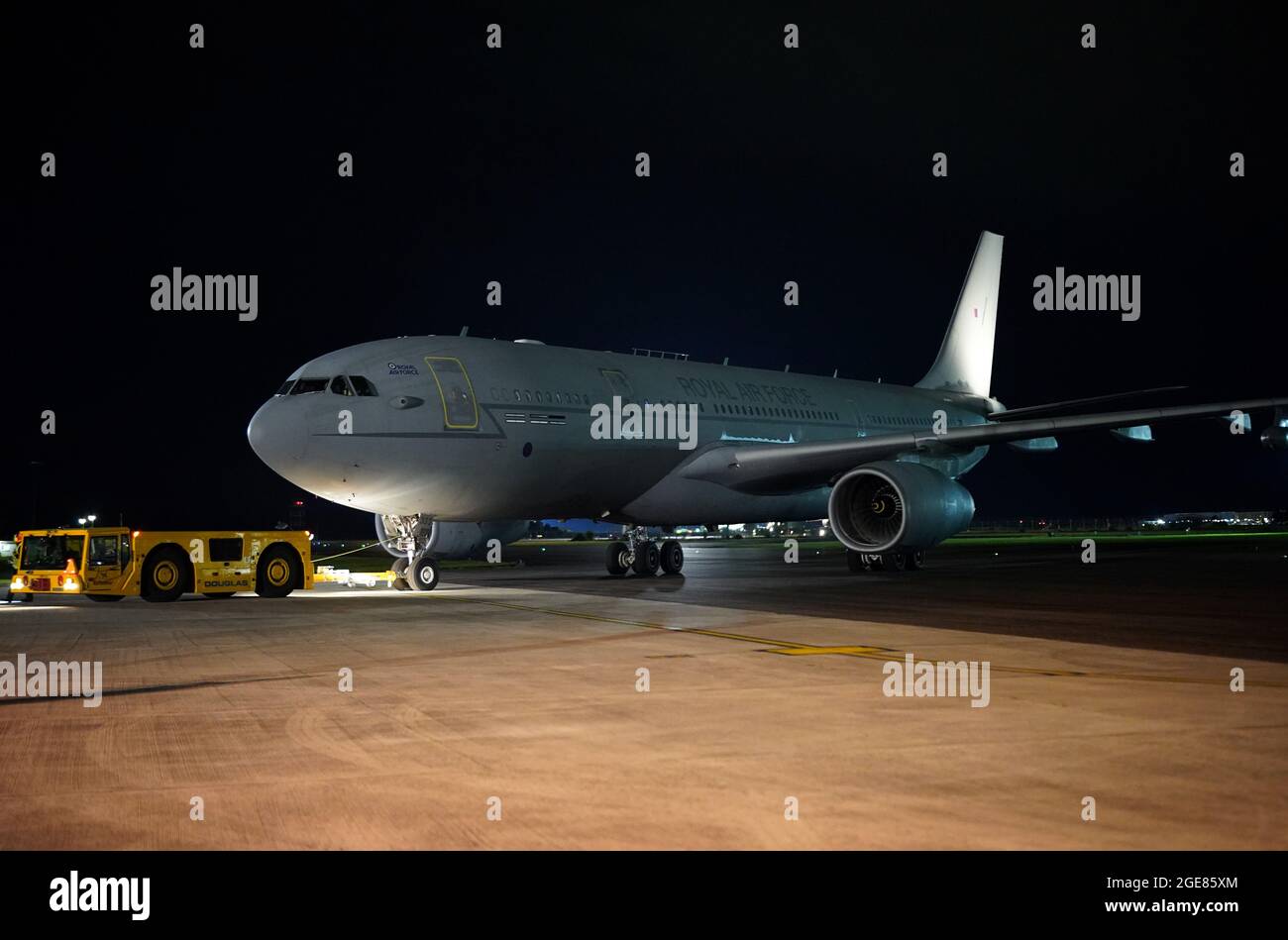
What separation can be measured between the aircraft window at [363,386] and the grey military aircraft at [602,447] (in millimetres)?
25

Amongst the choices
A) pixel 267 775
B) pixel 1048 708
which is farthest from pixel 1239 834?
pixel 267 775

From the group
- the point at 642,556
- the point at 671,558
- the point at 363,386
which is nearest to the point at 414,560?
the point at 363,386

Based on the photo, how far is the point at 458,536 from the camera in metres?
28.0

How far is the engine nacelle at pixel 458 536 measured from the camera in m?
26.5

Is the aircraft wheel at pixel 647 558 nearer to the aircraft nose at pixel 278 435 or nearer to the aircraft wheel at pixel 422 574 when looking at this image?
the aircraft wheel at pixel 422 574

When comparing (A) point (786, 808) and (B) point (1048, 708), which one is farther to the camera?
(B) point (1048, 708)

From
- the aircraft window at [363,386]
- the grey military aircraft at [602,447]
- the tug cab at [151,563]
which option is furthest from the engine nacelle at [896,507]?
the tug cab at [151,563]

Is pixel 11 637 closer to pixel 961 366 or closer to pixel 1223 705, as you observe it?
pixel 1223 705

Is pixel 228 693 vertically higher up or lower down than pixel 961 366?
lower down

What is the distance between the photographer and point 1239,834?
5.52m

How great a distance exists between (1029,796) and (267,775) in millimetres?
4190

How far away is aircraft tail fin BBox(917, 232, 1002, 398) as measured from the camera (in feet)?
136

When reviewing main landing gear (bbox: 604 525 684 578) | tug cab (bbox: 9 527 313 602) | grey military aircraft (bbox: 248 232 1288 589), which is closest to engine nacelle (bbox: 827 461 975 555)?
grey military aircraft (bbox: 248 232 1288 589)

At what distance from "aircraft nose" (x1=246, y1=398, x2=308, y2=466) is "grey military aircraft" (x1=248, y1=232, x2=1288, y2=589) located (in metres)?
0.03
